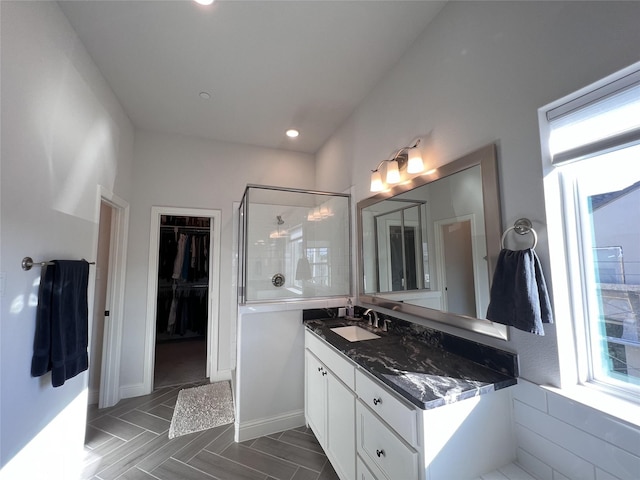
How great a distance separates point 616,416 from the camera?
931 mm

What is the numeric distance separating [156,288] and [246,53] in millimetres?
2643

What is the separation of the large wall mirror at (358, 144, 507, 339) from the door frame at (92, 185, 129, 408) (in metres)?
2.65

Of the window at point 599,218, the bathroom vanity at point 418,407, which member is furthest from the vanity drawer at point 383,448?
the window at point 599,218

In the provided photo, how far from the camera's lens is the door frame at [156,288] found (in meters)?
3.05

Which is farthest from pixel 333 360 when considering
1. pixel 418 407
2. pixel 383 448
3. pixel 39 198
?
pixel 39 198

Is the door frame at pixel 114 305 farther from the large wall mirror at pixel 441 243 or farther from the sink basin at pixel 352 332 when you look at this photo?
the large wall mirror at pixel 441 243

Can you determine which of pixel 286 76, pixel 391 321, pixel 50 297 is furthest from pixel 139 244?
pixel 391 321

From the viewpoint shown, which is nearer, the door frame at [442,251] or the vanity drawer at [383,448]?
the vanity drawer at [383,448]

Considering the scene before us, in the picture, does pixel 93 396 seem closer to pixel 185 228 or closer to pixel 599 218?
pixel 185 228

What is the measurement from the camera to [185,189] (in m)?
3.34

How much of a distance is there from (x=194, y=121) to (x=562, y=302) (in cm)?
354

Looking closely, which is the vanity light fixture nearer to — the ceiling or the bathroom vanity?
the ceiling

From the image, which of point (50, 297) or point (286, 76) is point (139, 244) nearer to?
point (50, 297)

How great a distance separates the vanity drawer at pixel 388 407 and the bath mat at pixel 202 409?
1.75 metres
